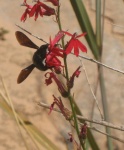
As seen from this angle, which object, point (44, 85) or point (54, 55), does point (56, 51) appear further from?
point (44, 85)

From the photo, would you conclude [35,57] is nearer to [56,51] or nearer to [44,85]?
[56,51]

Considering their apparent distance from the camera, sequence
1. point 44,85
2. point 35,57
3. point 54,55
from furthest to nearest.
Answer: point 44,85, point 35,57, point 54,55

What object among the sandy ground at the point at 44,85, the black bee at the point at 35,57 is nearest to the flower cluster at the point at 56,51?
the black bee at the point at 35,57

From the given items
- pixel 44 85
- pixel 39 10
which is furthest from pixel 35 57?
pixel 44 85

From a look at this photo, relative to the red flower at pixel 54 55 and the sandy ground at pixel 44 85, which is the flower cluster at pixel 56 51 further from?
the sandy ground at pixel 44 85

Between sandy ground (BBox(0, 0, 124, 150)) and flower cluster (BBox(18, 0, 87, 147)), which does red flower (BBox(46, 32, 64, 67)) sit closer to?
flower cluster (BBox(18, 0, 87, 147))

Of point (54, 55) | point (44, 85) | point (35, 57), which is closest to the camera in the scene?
point (54, 55)

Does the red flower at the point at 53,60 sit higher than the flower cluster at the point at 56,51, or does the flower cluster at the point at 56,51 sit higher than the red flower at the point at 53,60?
the flower cluster at the point at 56,51

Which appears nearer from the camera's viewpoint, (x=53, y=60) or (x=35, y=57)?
(x=53, y=60)

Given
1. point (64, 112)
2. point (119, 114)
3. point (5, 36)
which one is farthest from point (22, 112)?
point (64, 112)

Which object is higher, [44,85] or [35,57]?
[44,85]
